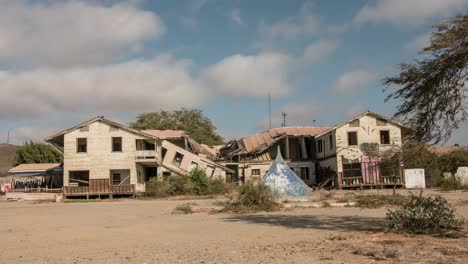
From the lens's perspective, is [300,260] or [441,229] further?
[441,229]

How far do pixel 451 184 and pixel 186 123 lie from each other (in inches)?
1775

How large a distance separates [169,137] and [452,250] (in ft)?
140

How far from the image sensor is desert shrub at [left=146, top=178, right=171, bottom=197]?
40.1 meters

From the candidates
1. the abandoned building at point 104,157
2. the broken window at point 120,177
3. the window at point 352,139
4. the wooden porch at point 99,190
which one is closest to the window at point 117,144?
the abandoned building at point 104,157

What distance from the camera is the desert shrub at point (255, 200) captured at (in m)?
23.2

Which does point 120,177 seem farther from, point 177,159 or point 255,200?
point 255,200

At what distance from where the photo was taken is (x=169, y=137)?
168 ft

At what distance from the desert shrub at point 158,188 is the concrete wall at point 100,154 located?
3.31 meters

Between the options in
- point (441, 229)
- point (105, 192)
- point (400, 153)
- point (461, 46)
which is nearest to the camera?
point (461, 46)

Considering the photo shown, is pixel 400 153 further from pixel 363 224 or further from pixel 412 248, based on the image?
pixel 412 248

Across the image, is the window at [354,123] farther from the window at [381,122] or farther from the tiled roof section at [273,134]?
the tiled roof section at [273,134]

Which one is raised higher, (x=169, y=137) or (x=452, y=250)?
(x=169, y=137)

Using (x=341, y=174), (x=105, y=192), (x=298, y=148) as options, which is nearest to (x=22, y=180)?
(x=105, y=192)

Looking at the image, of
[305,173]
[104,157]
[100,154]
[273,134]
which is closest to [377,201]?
[104,157]
